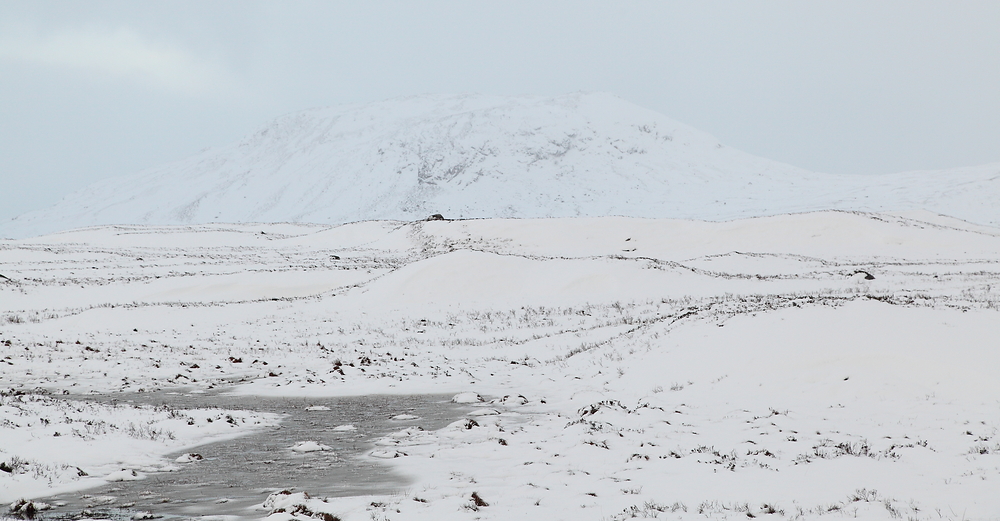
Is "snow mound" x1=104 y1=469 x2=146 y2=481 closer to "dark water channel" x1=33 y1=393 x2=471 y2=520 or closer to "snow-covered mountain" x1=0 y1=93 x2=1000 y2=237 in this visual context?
"dark water channel" x1=33 y1=393 x2=471 y2=520

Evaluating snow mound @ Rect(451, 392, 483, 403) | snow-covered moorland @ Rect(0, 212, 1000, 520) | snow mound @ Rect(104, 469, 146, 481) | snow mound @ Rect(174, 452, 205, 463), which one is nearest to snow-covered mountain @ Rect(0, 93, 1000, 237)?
snow-covered moorland @ Rect(0, 212, 1000, 520)

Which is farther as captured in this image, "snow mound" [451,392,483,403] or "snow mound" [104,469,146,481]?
"snow mound" [451,392,483,403]

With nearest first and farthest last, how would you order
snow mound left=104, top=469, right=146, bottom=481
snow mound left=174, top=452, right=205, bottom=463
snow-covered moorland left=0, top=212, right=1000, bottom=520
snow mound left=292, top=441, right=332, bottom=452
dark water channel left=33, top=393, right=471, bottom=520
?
dark water channel left=33, top=393, right=471, bottom=520 → snow-covered moorland left=0, top=212, right=1000, bottom=520 → snow mound left=104, top=469, right=146, bottom=481 → snow mound left=174, top=452, right=205, bottom=463 → snow mound left=292, top=441, right=332, bottom=452

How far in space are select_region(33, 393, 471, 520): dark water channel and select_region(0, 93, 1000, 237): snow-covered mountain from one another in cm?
10570

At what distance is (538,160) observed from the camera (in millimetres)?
167250

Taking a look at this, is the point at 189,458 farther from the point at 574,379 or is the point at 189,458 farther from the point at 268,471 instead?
the point at 574,379

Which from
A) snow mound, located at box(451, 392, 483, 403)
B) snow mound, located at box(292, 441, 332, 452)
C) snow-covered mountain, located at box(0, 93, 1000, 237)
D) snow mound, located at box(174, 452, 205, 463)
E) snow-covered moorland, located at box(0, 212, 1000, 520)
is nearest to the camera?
snow-covered moorland, located at box(0, 212, 1000, 520)

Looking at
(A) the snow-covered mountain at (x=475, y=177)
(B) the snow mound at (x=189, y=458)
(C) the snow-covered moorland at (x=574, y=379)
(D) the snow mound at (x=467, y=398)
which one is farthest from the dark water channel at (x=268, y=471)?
(A) the snow-covered mountain at (x=475, y=177)

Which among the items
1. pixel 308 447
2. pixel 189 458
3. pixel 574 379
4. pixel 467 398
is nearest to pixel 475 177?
pixel 574 379

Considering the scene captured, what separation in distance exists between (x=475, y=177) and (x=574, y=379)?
14425cm

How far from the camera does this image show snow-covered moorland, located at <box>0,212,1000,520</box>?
25.6 feet

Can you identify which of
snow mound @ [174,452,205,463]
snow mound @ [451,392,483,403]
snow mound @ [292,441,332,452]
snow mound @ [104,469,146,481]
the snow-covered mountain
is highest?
the snow-covered mountain

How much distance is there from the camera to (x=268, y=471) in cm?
913

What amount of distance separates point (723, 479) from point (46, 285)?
44785 mm
